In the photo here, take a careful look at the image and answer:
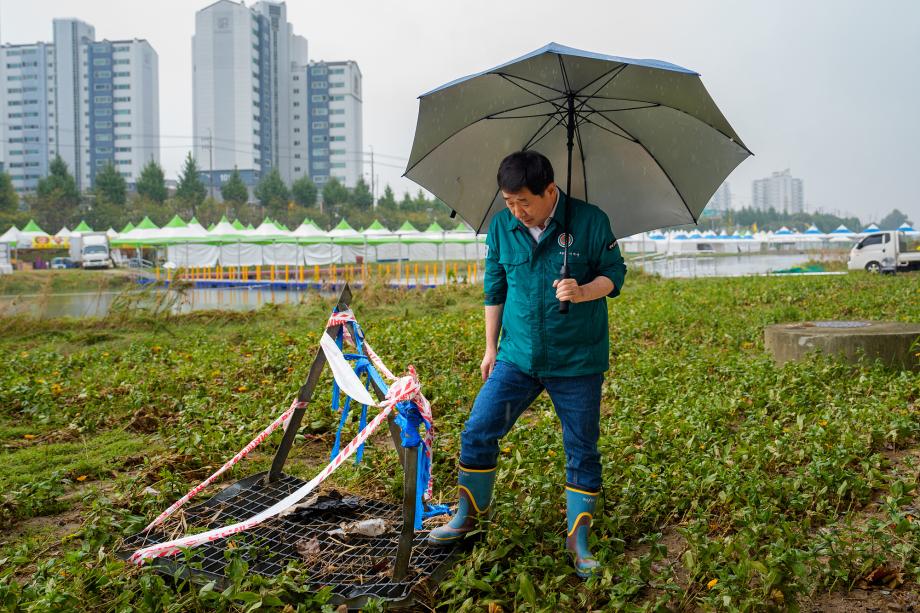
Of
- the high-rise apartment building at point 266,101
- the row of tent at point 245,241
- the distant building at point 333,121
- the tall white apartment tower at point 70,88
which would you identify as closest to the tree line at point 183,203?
the row of tent at point 245,241

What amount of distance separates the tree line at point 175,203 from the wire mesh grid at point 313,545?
4542 centimetres

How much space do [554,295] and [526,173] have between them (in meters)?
0.48

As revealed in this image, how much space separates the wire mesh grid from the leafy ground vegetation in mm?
124

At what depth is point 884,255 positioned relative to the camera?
25.9m

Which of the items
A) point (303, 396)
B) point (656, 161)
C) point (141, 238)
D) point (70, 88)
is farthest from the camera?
point (70, 88)

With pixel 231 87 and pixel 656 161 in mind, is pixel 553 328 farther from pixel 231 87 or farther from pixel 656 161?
pixel 231 87

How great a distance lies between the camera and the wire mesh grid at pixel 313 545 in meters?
3.13

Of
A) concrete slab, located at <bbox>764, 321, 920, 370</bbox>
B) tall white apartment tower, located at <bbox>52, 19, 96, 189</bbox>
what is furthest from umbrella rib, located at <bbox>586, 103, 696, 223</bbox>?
Result: tall white apartment tower, located at <bbox>52, 19, 96, 189</bbox>

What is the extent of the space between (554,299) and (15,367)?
700 cm

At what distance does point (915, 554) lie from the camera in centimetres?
311

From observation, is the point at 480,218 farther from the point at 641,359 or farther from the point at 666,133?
the point at 641,359

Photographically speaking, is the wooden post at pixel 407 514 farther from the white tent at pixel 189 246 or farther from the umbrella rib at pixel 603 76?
the white tent at pixel 189 246

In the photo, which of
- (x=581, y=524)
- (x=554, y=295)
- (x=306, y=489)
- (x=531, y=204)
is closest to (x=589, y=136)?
(x=531, y=204)

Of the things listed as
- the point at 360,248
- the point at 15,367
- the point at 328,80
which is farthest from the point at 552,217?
the point at 328,80
